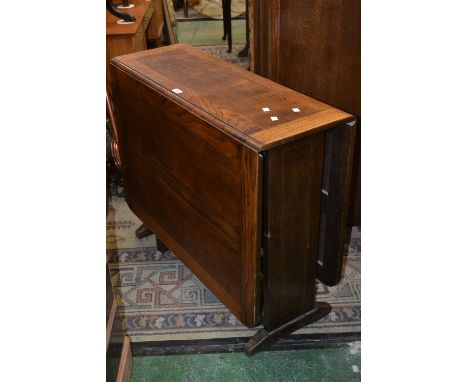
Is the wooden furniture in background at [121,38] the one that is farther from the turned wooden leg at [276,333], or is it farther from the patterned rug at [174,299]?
the turned wooden leg at [276,333]

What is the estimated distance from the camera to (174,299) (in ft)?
6.92

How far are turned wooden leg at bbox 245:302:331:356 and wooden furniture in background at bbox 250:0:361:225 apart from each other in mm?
785

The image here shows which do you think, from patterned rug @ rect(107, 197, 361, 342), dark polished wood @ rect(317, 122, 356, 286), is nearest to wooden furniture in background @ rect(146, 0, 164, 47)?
patterned rug @ rect(107, 197, 361, 342)

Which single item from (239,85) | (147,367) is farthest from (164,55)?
(147,367)

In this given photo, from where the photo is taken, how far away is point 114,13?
3148 mm

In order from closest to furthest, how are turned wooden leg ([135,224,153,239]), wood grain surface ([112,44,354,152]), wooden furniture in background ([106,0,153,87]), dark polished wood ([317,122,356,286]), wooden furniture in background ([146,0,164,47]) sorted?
wood grain surface ([112,44,354,152]), dark polished wood ([317,122,356,286]), turned wooden leg ([135,224,153,239]), wooden furniture in background ([106,0,153,87]), wooden furniture in background ([146,0,164,47])

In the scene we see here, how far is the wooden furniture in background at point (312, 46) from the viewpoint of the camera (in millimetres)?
1853

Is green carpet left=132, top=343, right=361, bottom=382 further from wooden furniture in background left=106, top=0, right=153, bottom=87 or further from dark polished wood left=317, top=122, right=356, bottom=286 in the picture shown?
wooden furniture in background left=106, top=0, right=153, bottom=87

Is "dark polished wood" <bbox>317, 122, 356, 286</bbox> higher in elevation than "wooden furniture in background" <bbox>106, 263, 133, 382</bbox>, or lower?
higher

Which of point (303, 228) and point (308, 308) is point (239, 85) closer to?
point (303, 228)

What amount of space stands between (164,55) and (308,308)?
3.51 feet

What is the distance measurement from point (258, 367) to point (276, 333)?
127mm

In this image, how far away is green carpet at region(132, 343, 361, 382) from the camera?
176cm

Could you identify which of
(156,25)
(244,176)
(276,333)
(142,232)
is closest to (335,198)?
(244,176)
